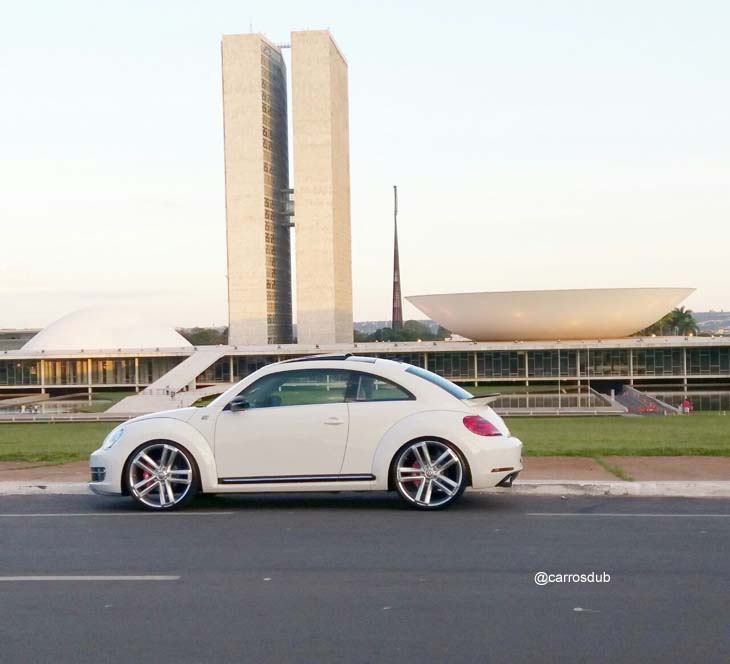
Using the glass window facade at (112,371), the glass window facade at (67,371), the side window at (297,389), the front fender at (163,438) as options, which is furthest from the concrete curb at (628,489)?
the glass window facade at (67,371)

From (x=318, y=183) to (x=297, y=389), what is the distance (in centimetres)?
10089

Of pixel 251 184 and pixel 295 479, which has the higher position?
pixel 251 184

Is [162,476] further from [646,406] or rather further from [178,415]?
[646,406]

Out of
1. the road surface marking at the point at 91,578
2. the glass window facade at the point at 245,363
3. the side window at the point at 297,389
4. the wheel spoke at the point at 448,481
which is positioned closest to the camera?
the road surface marking at the point at 91,578

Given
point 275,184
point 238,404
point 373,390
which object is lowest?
point 238,404

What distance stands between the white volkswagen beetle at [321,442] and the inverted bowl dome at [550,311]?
202 feet

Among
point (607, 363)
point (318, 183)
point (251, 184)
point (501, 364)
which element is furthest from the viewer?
point (318, 183)

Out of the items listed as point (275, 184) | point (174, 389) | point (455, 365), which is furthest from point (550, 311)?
point (275, 184)

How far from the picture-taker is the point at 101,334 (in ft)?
300

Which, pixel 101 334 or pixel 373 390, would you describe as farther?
pixel 101 334

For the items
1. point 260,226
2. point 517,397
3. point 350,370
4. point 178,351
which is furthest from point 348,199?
point 350,370

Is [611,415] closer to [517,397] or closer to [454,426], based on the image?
[517,397]

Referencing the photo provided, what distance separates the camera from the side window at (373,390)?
34.0ft

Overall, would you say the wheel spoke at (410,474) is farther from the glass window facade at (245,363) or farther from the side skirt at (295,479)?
the glass window facade at (245,363)
